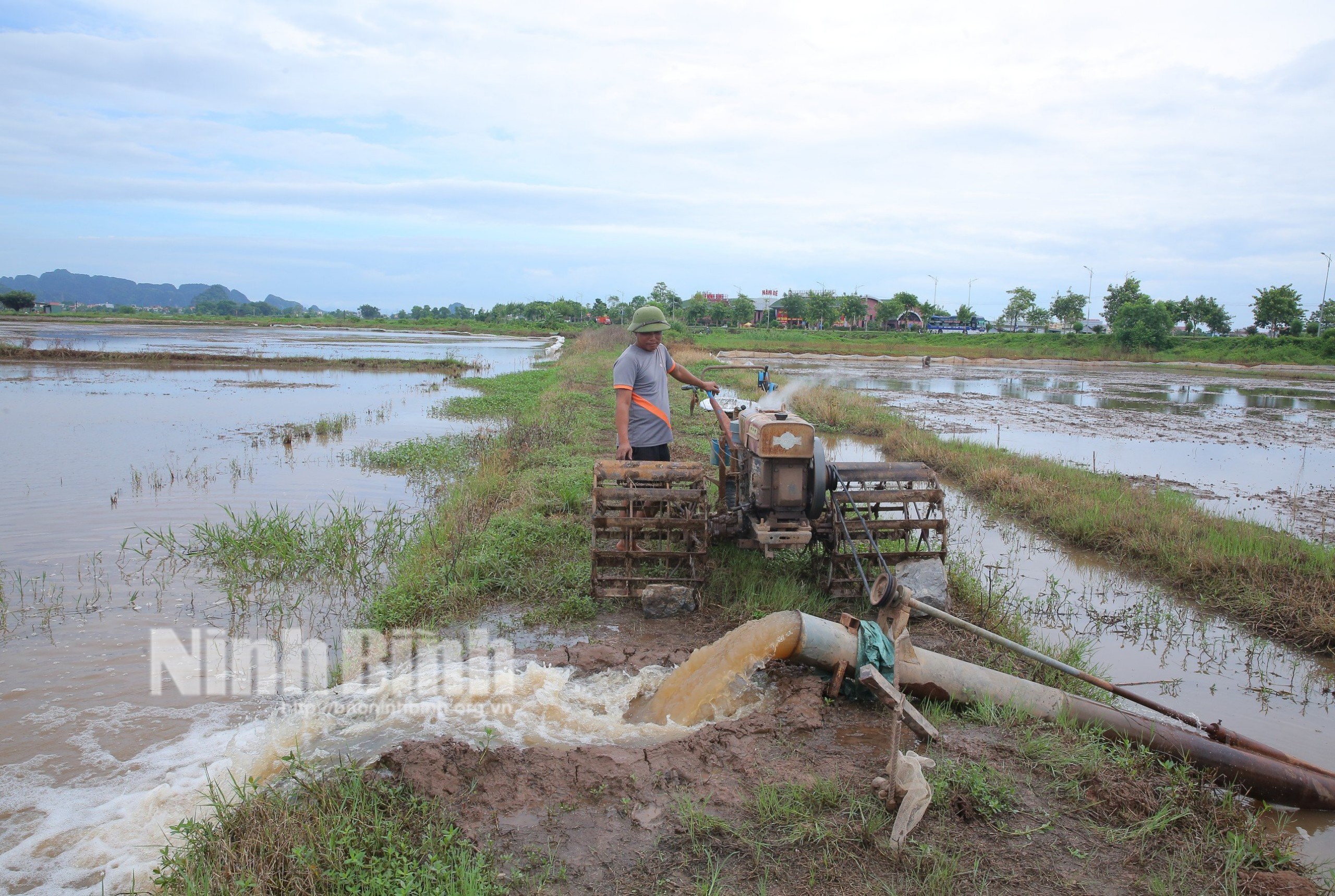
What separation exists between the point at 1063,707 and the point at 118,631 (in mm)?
5860

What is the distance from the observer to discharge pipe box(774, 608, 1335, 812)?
3.50 m

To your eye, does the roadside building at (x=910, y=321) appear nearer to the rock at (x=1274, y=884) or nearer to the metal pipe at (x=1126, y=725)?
the metal pipe at (x=1126, y=725)

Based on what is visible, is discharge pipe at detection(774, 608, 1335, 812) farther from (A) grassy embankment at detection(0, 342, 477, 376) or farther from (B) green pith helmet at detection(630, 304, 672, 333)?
(A) grassy embankment at detection(0, 342, 477, 376)

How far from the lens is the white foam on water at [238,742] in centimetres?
299

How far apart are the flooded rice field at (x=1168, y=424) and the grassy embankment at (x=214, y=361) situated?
43.9ft

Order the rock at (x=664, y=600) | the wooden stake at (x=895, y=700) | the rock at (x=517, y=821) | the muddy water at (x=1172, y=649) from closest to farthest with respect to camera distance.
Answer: the rock at (x=517, y=821), the wooden stake at (x=895, y=700), the muddy water at (x=1172, y=649), the rock at (x=664, y=600)

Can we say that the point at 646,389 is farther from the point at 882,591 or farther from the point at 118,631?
the point at 118,631

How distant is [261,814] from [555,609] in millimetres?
2488

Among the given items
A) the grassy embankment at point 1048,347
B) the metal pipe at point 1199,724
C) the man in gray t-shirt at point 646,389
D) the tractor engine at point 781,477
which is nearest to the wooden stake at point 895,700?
the metal pipe at point 1199,724

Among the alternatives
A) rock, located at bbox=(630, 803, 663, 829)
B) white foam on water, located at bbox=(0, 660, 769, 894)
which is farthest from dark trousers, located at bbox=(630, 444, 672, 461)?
rock, located at bbox=(630, 803, 663, 829)

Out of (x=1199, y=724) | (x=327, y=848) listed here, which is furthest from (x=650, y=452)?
(x=1199, y=724)

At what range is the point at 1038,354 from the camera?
4641 cm

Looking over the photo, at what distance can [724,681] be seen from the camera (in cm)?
397

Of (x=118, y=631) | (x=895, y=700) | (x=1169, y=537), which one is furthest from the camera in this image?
(x=1169, y=537)
